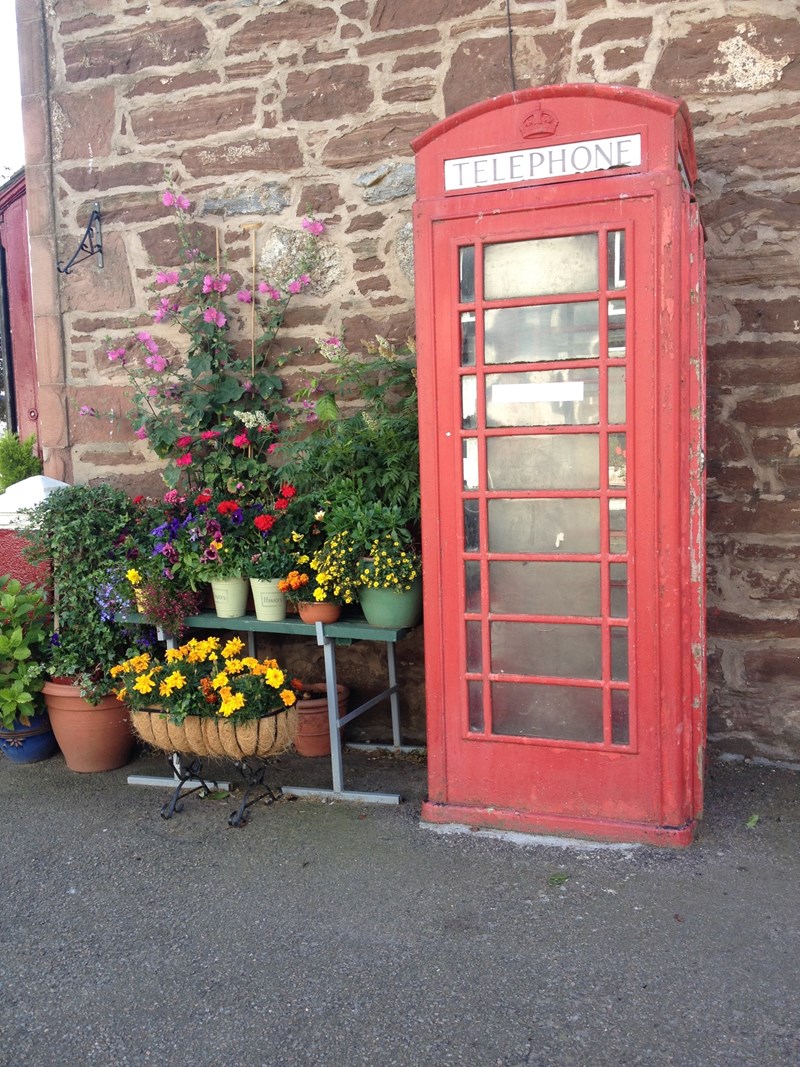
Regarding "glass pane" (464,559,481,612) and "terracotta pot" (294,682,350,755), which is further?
"terracotta pot" (294,682,350,755)

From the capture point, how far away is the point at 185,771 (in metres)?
4.59

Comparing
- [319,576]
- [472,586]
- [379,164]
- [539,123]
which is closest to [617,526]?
[472,586]

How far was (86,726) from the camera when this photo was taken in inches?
189

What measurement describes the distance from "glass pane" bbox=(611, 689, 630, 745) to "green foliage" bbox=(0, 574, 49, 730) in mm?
2990

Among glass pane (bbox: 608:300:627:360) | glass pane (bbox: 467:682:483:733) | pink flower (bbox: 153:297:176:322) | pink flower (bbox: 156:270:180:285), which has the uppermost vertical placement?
pink flower (bbox: 156:270:180:285)

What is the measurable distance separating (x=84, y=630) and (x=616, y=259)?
318cm

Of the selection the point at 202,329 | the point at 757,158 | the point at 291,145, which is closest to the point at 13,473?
the point at 202,329

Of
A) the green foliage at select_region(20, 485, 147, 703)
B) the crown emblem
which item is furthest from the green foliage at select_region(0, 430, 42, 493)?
the crown emblem

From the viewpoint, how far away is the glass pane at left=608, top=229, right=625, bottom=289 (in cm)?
351

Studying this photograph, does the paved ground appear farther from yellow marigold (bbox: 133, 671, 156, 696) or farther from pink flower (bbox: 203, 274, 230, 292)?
pink flower (bbox: 203, 274, 230, 292)

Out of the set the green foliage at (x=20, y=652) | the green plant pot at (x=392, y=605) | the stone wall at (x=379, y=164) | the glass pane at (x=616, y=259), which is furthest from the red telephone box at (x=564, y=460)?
the green foliage at (x=20, y=652)

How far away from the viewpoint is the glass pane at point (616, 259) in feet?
11.5

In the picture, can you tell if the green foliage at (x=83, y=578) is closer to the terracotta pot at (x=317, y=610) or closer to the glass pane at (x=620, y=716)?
the terracotta pot at (x=317, y=610)

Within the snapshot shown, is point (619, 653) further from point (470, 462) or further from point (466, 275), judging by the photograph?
point (466, 275)
